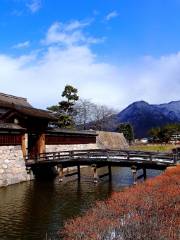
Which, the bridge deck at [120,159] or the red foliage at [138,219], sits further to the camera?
the bridge deck at [120,159]

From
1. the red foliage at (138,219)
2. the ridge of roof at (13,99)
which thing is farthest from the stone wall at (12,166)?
the red foliage at (138,219)

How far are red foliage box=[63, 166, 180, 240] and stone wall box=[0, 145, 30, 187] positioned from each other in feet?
58.0

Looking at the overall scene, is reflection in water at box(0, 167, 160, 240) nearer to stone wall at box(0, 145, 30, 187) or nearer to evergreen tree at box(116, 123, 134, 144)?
stone wall at box(0, 145, 30, 187)

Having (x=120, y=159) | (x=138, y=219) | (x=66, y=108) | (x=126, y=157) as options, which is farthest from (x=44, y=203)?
(x=66, y=108)

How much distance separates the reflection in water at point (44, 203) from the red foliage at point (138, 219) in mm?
2567

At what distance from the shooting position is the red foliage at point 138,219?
13.0m

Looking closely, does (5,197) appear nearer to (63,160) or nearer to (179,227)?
(63,160)

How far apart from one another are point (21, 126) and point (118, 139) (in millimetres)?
46076

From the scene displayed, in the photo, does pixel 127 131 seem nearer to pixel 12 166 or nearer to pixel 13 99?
pixel 13 99

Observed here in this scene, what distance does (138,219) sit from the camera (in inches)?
569

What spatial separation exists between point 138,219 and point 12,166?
84.7 ft

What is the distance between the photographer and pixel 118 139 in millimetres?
86750

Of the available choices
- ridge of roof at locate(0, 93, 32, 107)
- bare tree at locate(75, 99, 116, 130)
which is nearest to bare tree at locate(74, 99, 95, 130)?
bare tree at locate(75, 99, 116, 130)

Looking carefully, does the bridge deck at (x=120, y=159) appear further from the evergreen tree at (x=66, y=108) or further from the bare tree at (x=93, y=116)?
the bare tree at (x=93, y=116)
